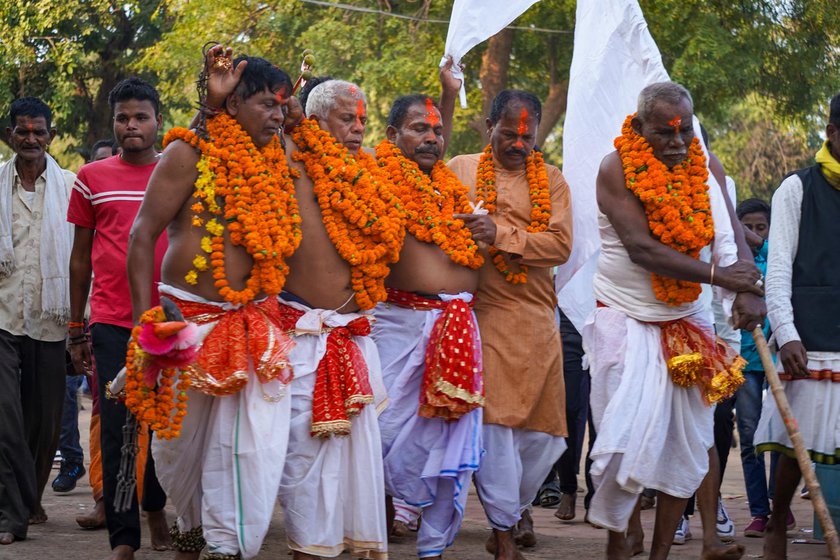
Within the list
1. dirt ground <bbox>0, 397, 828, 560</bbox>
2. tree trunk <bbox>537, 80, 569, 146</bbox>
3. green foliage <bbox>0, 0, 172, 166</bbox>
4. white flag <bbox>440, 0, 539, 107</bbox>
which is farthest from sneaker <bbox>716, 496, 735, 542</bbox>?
green foliage <bbox>0, 0, 172, 166</bbox>

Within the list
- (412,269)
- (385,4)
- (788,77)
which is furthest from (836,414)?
(385,4)

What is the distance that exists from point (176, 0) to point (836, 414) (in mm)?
13351

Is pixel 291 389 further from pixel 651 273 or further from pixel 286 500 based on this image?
pixel 651 273

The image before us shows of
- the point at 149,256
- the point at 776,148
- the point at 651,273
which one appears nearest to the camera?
the point at 149,256

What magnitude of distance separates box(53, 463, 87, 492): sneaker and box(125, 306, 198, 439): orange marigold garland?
4226 mm

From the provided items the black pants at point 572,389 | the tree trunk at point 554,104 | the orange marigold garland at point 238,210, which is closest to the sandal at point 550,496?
the black pants at point 572,389

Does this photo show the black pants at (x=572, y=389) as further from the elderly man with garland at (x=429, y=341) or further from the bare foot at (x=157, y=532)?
the bare foot at (x=157, y=532)

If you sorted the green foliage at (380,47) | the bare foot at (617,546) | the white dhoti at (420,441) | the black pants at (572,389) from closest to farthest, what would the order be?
the white dhoti at (420,441)
the bare foot at (617,546)
the black pants at (572,389)
the green foliage at (380,47)

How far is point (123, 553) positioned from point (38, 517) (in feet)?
5.86

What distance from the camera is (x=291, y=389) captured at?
531cm

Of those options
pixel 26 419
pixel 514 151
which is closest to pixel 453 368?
pixel 514 151

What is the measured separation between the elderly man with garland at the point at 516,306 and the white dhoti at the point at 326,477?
1.06 m

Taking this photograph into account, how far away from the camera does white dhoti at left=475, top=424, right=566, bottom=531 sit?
6324mm

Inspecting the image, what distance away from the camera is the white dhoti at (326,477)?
5230 millimetres
